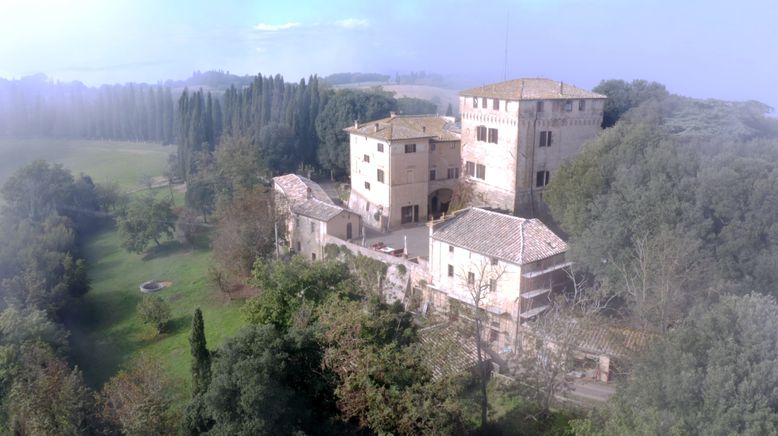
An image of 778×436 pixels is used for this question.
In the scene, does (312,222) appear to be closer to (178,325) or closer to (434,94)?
(178,325)

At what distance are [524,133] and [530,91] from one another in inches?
74.5

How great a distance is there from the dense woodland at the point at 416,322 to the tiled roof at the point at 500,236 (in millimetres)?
1038

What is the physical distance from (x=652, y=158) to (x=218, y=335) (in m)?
16.6

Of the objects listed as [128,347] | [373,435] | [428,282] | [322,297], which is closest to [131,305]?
[128,347]

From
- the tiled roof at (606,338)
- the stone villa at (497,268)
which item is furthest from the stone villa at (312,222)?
the tiled roof at (606,338)

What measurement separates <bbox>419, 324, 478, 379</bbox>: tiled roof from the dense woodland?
49cm

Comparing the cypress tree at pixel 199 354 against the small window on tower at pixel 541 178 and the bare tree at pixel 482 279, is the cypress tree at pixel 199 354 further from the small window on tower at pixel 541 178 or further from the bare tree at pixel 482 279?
the small window on tower at pixel 541 178

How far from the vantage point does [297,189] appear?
32.1 m

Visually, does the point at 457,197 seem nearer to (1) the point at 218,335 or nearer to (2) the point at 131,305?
(1) the point at 218,335

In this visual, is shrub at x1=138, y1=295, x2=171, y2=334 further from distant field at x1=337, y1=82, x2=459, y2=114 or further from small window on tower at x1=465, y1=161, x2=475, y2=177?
distant field at x1=337, y1=82, x2=459, y2=114

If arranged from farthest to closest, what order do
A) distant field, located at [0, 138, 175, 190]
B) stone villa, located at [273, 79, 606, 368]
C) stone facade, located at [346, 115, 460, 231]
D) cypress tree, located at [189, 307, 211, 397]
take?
stone facade, located at [346, 115, 460, 231] < distant field, located at [0, 138, 175, 190] < stone villa, located at [273, 79, 606, 368] < cypress tree, located at [189, 307, 211, 397]

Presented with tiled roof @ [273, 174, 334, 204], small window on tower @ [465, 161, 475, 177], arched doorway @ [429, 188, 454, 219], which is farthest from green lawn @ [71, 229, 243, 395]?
small window on tower @ [465, 161, 475, 177]

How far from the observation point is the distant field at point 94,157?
74.3 ft

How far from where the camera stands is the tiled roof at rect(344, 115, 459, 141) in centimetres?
2992
